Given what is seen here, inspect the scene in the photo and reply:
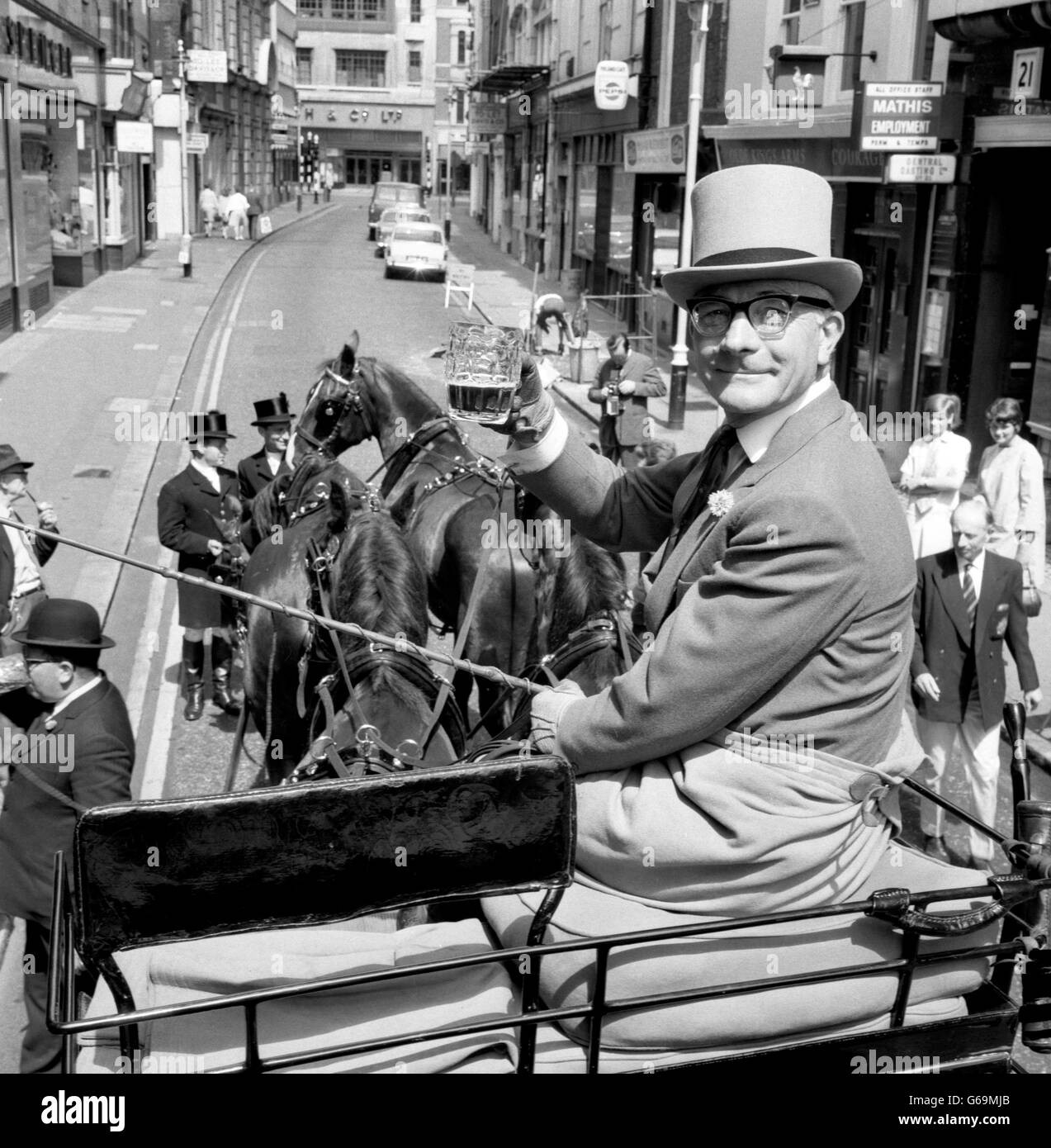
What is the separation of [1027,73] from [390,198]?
45725 millimetres

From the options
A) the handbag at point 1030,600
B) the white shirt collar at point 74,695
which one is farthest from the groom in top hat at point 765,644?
the handbag at point 1030,600

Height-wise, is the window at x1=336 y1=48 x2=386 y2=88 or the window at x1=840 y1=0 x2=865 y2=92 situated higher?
the window at x1=336 y1=48 x2=386 y2=88

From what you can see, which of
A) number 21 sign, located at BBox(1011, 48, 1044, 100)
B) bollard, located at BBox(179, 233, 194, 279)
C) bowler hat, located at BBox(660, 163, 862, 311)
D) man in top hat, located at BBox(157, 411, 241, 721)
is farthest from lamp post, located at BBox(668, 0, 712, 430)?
bollard, located at BBox(179, 233, 194, 279)

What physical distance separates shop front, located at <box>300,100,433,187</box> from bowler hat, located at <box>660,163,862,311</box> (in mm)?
97357

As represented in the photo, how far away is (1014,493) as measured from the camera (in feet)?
32.9

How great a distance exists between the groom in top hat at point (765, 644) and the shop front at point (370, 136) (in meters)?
97.4

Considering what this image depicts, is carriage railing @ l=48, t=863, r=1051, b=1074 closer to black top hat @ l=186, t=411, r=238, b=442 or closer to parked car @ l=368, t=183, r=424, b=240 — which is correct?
black top hat @ l=186, t=411, r=238, b=442

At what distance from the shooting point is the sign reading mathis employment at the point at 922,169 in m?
14.5

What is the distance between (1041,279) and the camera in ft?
49.1

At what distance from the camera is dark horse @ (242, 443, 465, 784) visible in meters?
5.30

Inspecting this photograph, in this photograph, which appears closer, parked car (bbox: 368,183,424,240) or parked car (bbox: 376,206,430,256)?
parked car (bbox: 376,206,430,256)

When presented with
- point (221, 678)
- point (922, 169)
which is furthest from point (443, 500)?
point (922, 169)

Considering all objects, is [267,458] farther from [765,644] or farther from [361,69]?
[361,69]
